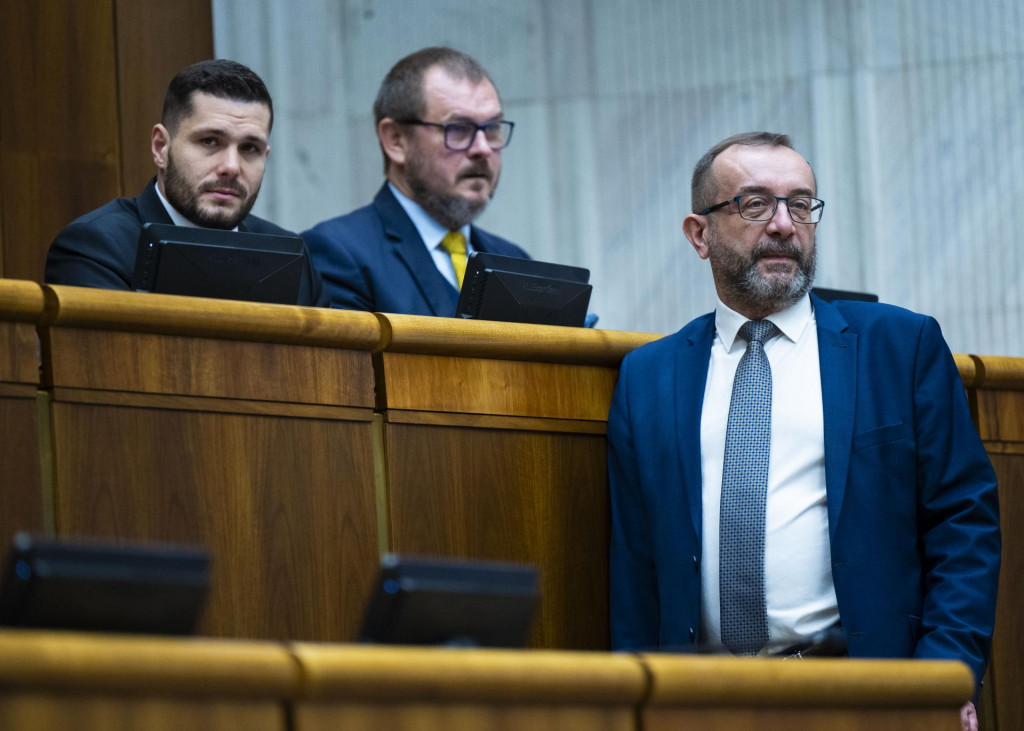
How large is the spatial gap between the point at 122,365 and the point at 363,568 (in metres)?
0.44

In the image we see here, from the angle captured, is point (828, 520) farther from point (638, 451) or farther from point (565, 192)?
point (565, 192)

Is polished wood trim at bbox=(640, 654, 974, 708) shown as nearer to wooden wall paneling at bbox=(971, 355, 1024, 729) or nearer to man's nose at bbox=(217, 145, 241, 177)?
wooden wall paneling at bbox=(971, 355, 1024, 729)

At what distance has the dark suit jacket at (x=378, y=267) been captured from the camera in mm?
2895

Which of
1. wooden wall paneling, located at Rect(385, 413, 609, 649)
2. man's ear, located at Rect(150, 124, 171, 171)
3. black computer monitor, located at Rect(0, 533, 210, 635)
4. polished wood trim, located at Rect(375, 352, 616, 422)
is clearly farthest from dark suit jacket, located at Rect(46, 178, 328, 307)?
black computer monitor, located at Rect(0, 533, 210, 635)

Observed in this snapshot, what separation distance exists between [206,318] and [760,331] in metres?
0.84

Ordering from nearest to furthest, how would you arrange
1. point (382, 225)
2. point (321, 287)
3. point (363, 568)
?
1. point (363, 568)
2. point (321, 287)
3. point (382, 225)

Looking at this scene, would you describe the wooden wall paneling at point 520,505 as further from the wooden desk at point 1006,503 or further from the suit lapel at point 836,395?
the wooden desk at point 1006,503

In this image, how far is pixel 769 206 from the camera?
7.85 feet

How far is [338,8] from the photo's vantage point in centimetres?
487

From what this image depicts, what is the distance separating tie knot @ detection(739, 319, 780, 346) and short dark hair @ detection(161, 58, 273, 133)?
0.97 meters

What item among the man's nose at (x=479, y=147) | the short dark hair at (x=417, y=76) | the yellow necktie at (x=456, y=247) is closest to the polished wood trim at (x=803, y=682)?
the yellow necktie at (x=456, y=247)

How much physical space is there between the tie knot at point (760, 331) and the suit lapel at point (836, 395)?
0.23 ft

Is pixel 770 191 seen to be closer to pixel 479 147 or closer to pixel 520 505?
→ pixel 520 505

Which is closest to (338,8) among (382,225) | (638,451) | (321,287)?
(382,225)
